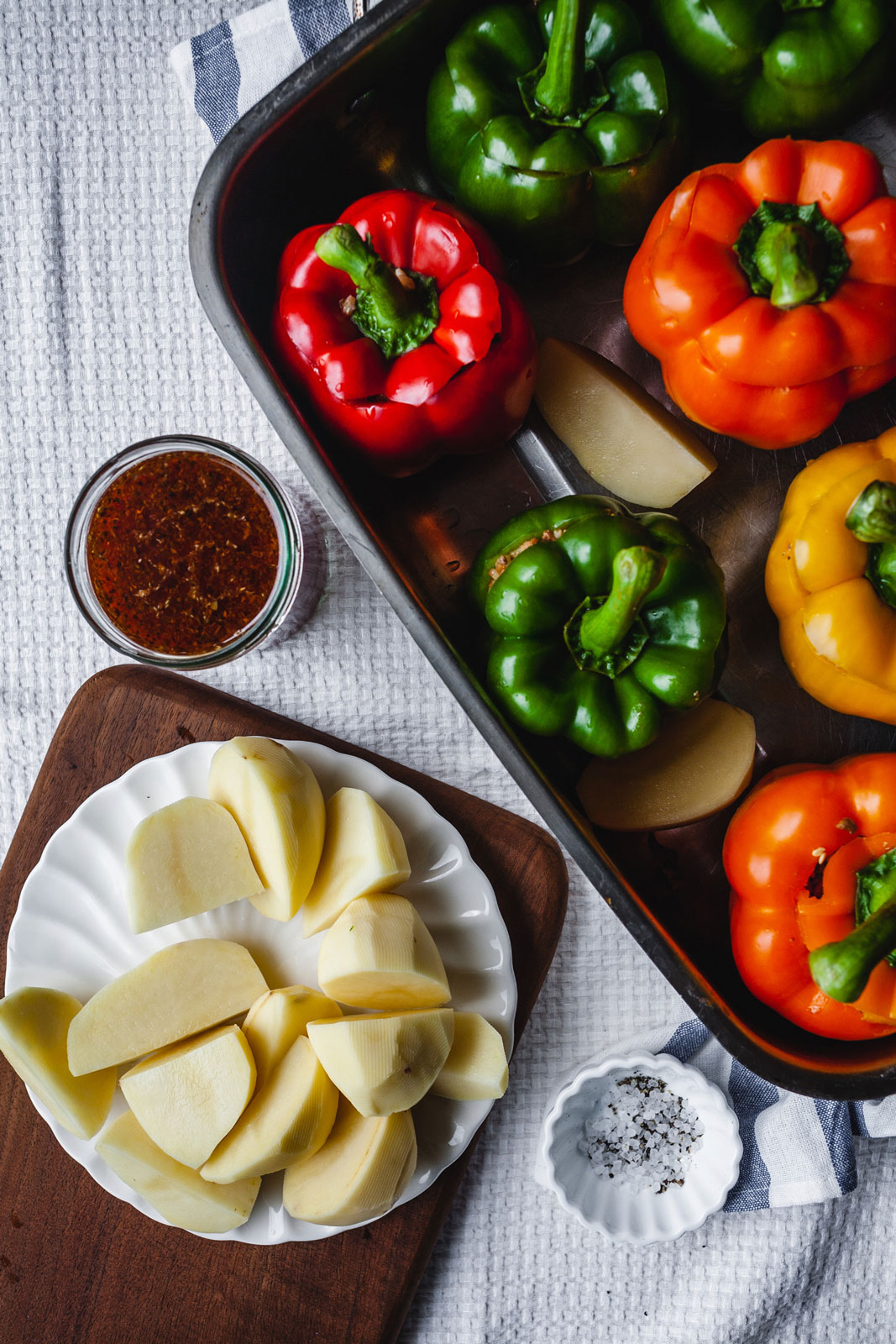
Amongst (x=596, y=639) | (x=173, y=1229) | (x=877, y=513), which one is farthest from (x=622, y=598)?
(x=173, y=1229)

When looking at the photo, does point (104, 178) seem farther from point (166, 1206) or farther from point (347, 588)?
point (166, 1206)

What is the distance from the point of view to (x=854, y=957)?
3.39 ft

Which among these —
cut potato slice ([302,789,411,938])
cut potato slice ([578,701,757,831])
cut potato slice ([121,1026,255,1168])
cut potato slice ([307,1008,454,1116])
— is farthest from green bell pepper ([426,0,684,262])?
cut potato slice ([121,1026,255,1168])

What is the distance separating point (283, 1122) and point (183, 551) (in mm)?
744

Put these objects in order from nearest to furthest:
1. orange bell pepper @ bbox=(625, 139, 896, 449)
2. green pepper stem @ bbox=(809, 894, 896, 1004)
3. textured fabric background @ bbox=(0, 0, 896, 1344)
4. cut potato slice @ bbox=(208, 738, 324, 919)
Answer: green pepper stem @ bbox=(809, 894, 896, 1004) < orange bell pepper @ bbox=(625, 139, 896, 449) < cut potato slice @ bbox=(208, 738, 324, 919) < textured fabric background @ bbox=(0, 0, 896, 1344)

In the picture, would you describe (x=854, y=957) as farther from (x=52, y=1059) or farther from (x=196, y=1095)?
(x=52, y=1059)

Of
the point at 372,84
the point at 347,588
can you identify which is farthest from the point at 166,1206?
the point at 372,84

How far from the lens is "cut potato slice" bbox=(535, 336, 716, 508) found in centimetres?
131

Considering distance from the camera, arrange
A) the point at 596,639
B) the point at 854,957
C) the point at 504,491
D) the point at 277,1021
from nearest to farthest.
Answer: the point at 854,957, the point at 596,639, the point at 277,1021, the point at 504,491

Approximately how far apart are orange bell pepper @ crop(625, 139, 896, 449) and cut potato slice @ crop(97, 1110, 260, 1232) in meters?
1.19

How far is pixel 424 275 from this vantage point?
3.87ft

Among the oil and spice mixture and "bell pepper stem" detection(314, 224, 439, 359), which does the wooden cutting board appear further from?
"bell pepper stem" detection(314, 224, 439, 359)

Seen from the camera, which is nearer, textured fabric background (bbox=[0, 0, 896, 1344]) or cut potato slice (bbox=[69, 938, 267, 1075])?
cut potato slice (bbox=[69, 938, 267, 1075])

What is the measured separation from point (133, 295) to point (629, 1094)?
1376mm
